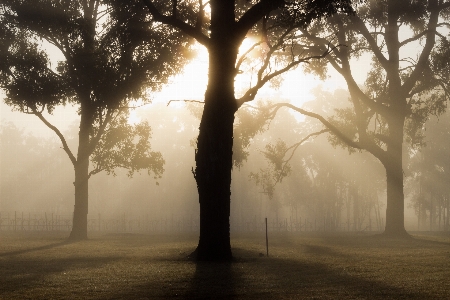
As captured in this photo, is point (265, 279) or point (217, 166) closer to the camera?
point (265, 279)

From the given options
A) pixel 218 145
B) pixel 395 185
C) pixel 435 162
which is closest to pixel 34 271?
pixel 218 145

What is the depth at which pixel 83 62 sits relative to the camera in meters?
31.2

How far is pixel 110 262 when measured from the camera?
1625 centimetres

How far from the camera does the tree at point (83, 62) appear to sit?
30.9m

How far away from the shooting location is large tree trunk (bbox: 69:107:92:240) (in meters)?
32.5

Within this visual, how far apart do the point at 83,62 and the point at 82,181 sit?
6814 millimetres

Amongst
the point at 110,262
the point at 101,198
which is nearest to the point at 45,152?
the point at 101,198

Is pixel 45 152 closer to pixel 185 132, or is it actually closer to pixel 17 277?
pixel 185 132

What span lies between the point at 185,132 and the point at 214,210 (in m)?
80.2

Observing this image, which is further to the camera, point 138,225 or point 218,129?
point 138,225

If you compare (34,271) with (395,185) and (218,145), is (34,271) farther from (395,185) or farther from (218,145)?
(395,185)

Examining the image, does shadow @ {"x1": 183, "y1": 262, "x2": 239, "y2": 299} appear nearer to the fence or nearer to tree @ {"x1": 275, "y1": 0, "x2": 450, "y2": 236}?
tree @ {"x1": 275, "y1": 0, "x2": 450, "y2": 236}

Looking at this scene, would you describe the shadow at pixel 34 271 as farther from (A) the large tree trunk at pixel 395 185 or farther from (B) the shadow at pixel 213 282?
(A) the large tree trunk at pixel 395 185

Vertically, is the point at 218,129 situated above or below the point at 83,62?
below
